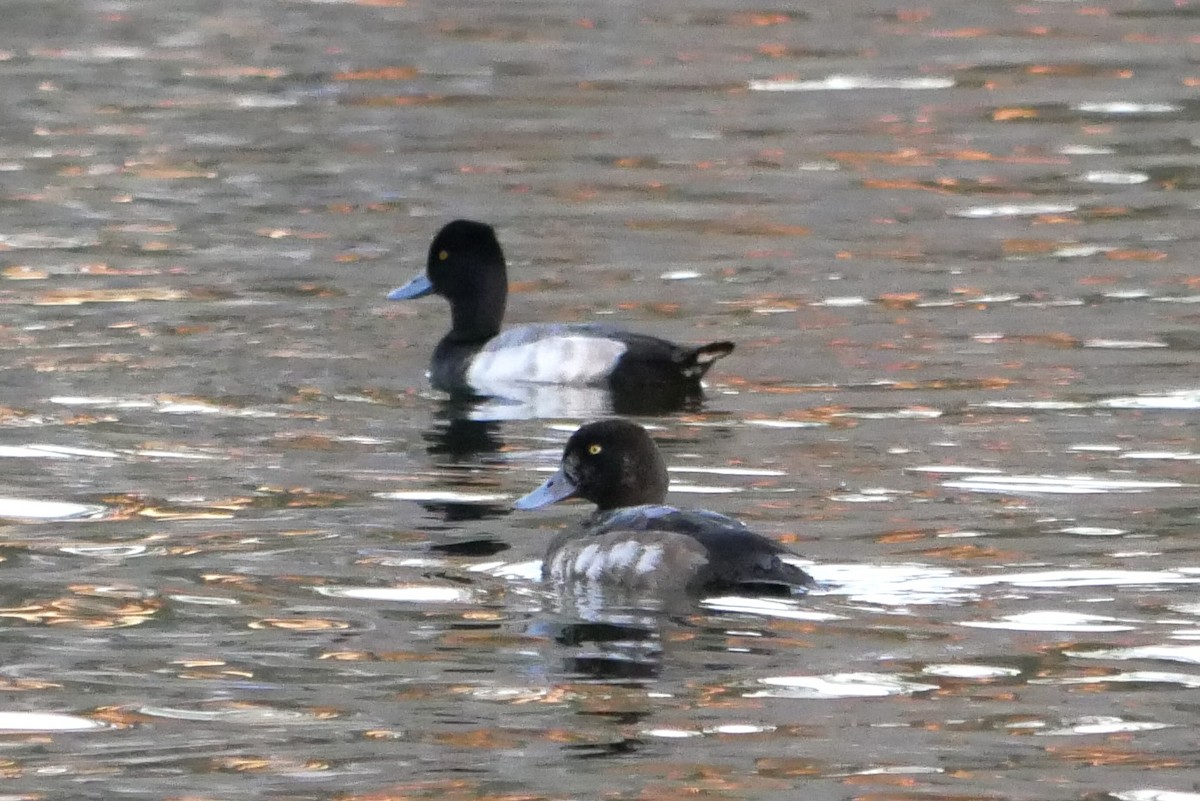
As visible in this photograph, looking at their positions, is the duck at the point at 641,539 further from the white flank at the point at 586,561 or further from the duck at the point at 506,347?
the duck at the point at 506,347

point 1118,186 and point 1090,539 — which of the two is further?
point 1118,186

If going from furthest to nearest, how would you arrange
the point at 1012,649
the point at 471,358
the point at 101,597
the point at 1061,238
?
the point at 1061,238 → the point at 471,358 → the point at 101,597 → the point at 1012,649

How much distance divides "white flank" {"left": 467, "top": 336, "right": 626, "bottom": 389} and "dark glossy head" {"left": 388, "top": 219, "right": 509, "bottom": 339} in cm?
52

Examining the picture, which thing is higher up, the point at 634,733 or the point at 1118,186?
the point at 1118,186

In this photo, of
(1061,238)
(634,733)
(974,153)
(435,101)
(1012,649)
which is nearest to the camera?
(634,733)

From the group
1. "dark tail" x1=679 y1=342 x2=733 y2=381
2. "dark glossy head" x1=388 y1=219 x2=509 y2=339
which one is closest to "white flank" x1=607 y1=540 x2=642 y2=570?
"dark tail" x1=679 y1=342 x2=733 y2=381

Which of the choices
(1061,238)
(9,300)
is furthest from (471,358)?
(1061,238)

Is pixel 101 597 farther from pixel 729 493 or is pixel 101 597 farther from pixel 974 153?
pixel 974 153

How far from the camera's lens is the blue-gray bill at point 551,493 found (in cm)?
910

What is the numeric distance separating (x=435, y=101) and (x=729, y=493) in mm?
11738

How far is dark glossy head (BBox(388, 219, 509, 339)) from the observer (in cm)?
1352

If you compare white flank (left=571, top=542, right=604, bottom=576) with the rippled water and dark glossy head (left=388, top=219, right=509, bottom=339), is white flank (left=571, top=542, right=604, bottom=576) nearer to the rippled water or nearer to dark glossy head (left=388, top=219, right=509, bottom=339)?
the rippled water

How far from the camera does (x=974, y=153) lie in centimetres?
1875

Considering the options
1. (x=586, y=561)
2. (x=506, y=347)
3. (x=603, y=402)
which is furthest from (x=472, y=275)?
(x=586, y=561)
